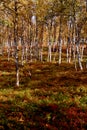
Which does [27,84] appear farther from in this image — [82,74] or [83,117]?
[83,117]

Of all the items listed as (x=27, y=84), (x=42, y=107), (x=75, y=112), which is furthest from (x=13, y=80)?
(x=75, y=112)

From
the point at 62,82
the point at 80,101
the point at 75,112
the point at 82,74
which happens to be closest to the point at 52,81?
the point at 62,82

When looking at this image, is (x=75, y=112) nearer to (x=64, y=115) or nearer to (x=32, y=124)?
(x=64, y=115)

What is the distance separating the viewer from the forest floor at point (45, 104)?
19578 mm

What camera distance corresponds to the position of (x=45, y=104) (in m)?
23.2

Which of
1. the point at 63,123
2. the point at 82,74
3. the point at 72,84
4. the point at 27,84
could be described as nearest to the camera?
the point at 63,123

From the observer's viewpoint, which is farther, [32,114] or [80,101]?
[80,101]

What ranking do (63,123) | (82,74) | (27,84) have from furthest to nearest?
(82,74) → (27,84) → (63,123)

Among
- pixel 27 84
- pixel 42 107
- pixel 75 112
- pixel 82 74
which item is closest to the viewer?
pixel 75 112

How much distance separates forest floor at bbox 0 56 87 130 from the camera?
19.6 metres

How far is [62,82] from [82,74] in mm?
4630

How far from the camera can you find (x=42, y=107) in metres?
22.6

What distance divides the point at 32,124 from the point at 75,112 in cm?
339

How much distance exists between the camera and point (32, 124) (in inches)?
770
